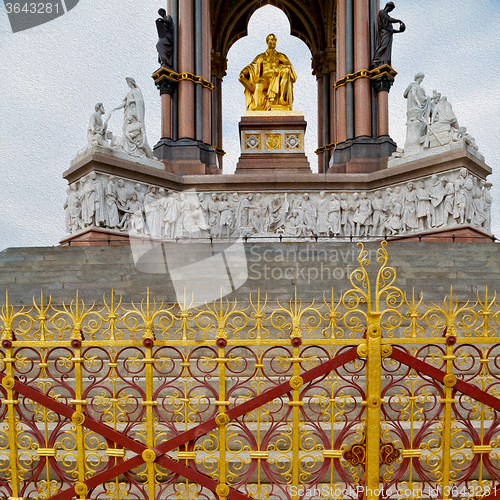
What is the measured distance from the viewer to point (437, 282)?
343 inches

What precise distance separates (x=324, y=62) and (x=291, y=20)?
3.17 meters

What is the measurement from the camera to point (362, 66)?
17875 mm

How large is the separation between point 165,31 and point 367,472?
17.3m

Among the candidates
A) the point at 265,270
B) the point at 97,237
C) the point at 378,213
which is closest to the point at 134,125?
the point at 97,237

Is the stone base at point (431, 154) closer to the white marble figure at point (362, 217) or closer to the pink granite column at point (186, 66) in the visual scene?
the white marble figure at point (362, 217)

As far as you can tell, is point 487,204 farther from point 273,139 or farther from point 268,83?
point 268,83

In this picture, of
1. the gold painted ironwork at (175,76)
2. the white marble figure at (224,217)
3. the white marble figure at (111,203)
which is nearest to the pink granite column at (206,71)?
the gold painted ironwork at (175,76)

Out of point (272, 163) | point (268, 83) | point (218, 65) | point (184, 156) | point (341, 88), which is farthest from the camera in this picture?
point (218, 65)

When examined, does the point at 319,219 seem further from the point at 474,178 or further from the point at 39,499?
the point at 39,499

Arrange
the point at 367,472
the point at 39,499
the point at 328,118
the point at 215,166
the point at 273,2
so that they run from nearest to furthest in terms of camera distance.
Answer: the point at 367,472, the point at 39,499, the point at 215,166, the point at 328,118, the point at 273,2

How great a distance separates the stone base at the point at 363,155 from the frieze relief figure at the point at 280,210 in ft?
4.22

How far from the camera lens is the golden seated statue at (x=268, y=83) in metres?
19.9

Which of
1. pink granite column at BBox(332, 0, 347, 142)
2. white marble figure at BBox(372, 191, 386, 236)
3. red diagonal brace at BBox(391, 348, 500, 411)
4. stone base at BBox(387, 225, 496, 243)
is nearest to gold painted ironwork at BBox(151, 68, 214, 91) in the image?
pink granite column at BBox(332, 0, 347, 142)

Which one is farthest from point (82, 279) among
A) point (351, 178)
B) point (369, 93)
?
point (369, 93)
